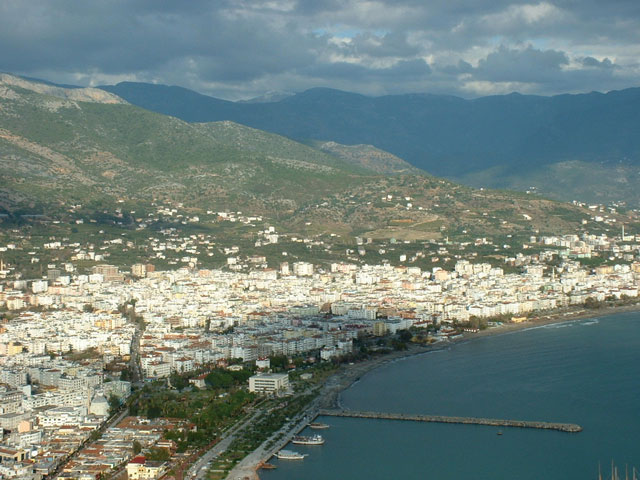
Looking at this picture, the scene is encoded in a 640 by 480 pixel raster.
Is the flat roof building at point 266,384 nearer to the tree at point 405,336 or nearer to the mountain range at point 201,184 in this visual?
the tree at point 405,336

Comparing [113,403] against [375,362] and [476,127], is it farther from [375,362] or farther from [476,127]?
[476,127]

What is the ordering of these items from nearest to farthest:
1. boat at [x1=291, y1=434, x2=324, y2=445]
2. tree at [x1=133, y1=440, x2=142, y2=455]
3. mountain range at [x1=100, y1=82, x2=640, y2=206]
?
tree at [x1=133, y1=440, x2=142, y2=455]
boat at [x1=291, y1=434, x2=324, y2=445]
mountain range at [x1=100, y1=82, x2=640, y2=206]

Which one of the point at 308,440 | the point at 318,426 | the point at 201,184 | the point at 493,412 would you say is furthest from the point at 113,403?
the point at 201,184

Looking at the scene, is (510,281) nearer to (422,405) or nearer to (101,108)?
(422,405)

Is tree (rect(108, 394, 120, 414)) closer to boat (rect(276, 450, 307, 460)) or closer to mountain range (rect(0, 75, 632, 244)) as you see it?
boat (rect(276, 450, 307, 460))

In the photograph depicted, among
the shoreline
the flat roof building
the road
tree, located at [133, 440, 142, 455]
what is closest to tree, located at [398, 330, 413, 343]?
the shoreline

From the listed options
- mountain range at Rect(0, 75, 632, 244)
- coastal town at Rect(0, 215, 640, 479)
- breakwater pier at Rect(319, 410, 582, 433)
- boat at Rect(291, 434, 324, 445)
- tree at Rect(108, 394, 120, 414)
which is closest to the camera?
boat at Rect(291, 434, 324, 445)
